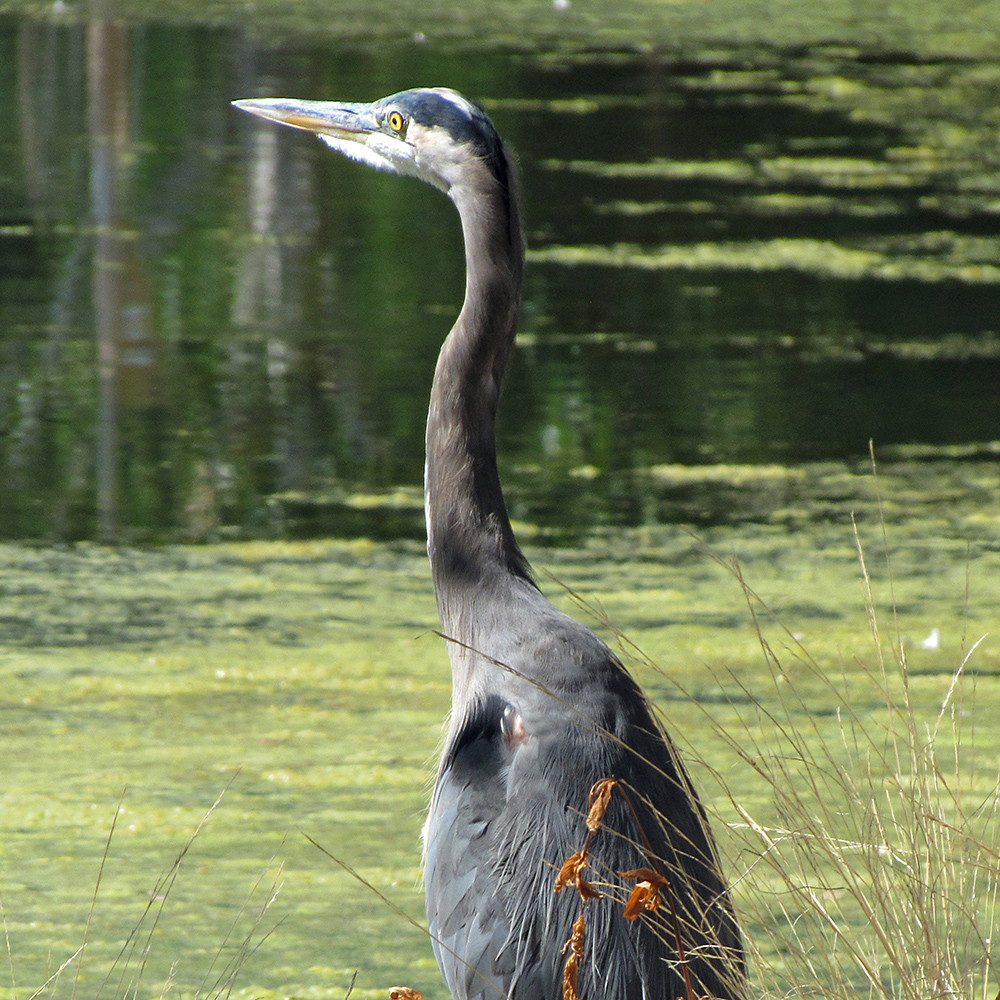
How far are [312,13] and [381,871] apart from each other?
13.9m

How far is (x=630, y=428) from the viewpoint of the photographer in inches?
240

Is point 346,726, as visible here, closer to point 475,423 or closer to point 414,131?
point 475,423

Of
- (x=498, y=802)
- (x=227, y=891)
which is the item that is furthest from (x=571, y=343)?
(x=498, y=802)

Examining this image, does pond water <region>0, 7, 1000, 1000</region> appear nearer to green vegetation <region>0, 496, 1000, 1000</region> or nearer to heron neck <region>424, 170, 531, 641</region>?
green vegetation <region>0, 496, 1000, 1000</region>

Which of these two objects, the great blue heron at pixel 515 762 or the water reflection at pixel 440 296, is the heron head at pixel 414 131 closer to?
the great blue heron at pixel 515 762

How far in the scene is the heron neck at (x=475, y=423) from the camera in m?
2.86

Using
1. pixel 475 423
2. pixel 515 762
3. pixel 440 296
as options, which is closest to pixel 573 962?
pixel 515 762

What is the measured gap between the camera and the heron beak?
3453mm

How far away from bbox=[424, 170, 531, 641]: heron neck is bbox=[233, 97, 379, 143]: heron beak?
57cm

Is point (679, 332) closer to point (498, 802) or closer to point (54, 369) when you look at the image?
point (54, 369)

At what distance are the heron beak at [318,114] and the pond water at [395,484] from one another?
1233 mm

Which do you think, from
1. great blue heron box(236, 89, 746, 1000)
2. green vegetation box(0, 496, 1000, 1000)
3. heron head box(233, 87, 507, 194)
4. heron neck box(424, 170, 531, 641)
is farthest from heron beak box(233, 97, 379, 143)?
green vegetation box(0, 496, 1000, 1000)

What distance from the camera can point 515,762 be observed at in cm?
255

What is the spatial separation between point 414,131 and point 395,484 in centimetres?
241
